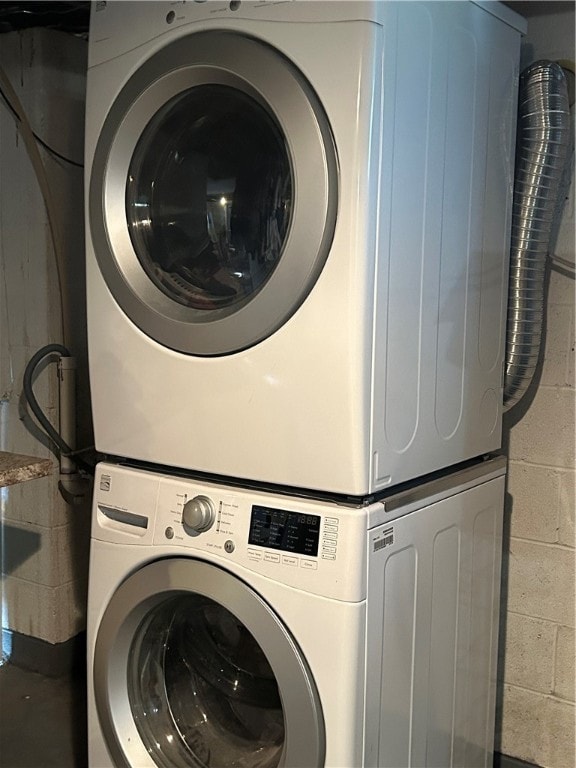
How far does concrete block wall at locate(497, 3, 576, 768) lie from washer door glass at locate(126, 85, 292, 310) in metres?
0.79

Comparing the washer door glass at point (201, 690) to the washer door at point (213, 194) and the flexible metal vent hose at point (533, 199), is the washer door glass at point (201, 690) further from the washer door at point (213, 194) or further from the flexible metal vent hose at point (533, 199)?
the flexible metal vent hose at point (533, 199)

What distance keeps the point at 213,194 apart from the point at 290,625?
2.62 ft

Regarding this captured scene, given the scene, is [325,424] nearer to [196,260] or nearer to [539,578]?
[196,260]

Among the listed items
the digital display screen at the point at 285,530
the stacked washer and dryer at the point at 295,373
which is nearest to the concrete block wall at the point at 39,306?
the stacked washer and dryer at the point at 295,373

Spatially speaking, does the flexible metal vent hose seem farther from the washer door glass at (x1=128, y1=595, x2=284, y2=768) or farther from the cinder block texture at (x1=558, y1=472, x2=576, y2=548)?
the washer door glass at (x1=128, y1=595, x2=284, y2=768)

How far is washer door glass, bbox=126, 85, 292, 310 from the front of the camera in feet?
4.48

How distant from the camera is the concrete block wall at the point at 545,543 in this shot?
179cm

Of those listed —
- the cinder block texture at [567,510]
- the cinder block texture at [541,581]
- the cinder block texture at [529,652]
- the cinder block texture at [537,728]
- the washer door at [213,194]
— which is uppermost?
the washer door at [213,194]

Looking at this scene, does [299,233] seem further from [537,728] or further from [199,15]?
[537,728]

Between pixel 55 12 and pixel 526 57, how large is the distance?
46.9 inches

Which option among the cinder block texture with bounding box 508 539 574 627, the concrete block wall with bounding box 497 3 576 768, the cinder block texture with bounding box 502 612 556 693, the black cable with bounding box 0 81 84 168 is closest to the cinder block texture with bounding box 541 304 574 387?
the concrete block wall with bounding box 497 3 576 768

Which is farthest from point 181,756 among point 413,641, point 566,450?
point 566,450

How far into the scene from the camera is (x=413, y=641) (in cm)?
144

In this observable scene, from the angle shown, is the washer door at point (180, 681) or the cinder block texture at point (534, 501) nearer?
the washer door at point (180, 681)
